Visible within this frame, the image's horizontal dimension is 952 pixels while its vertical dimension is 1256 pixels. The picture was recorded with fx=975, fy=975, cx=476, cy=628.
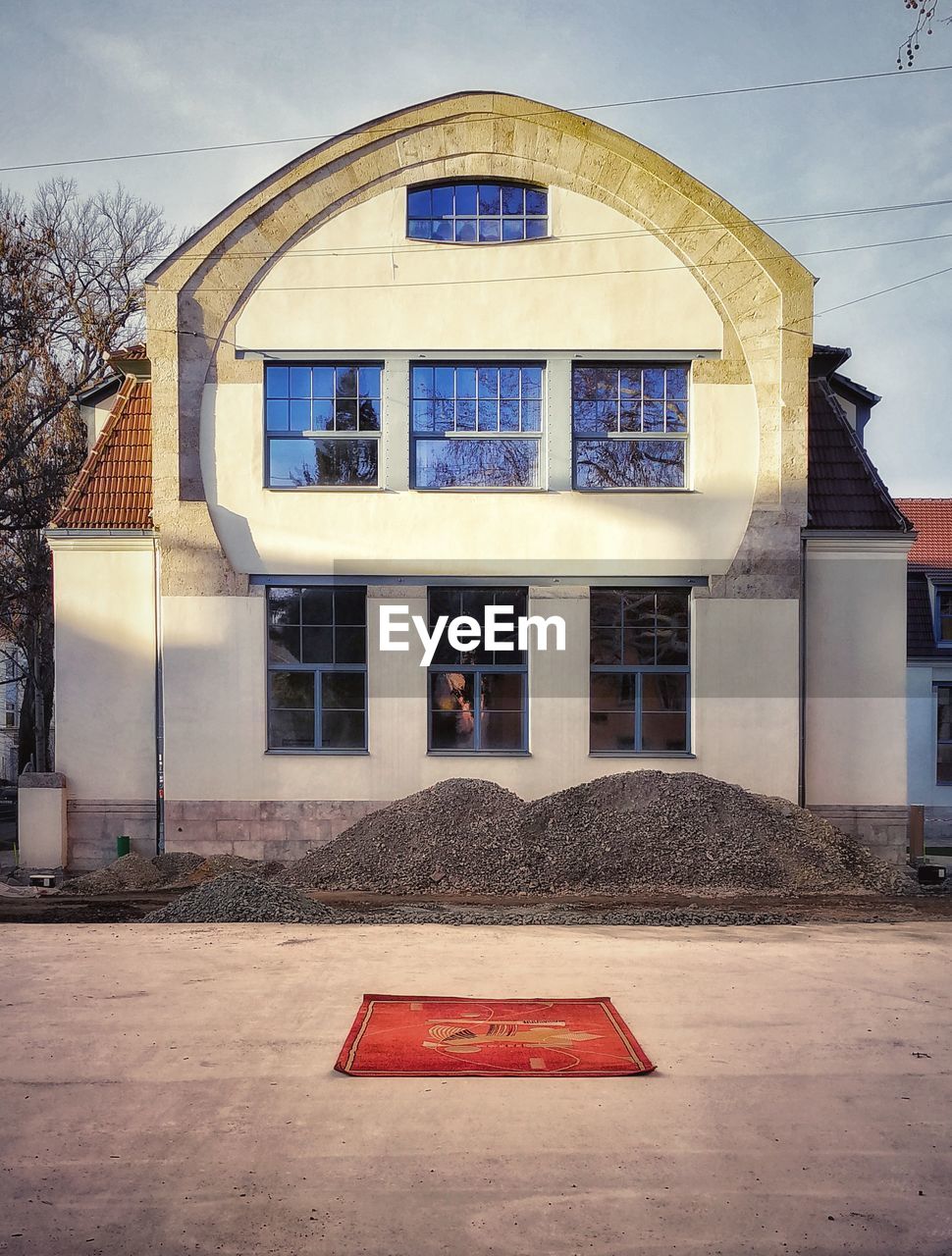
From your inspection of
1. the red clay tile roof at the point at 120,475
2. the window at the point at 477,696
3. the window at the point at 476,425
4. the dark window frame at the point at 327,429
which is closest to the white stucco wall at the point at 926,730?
the window at the point at 477,696

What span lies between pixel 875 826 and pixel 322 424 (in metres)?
10.5

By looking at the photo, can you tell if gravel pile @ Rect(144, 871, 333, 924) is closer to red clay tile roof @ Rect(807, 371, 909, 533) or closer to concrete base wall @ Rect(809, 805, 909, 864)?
concrete base wall @ Rect(809, 805, 909, 864)

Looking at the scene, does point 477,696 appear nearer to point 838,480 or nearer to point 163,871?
point 163,871

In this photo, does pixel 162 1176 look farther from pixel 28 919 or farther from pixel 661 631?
pixel 661 631

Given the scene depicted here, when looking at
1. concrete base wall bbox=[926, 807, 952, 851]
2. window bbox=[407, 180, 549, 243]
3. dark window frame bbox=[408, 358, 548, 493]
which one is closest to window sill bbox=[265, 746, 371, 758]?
dark window frame bbox=[408, 358, 548, 493]

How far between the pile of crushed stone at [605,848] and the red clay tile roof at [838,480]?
15.3 ft

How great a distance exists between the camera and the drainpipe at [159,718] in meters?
14.6

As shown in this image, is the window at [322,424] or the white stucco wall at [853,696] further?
the white stucco wall at [853,696]

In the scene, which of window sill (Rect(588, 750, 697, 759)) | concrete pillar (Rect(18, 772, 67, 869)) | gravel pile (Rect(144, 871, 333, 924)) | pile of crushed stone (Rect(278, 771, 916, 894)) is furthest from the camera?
window sill (Rect(588, 750, 697, 759))

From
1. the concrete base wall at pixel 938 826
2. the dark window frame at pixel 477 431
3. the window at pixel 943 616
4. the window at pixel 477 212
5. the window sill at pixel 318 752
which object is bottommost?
the concrete base wall at pixel 938 826

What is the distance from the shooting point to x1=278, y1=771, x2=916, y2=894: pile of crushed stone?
42.5ft

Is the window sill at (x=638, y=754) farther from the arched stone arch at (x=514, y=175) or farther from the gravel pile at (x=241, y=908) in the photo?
the gravel pile at (x=241, y=908)

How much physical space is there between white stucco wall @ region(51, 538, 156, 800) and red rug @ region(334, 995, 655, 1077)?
337 inches

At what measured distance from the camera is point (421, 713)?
48.2 ft
